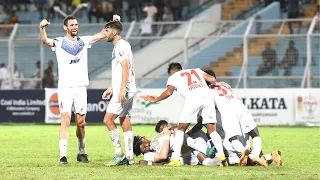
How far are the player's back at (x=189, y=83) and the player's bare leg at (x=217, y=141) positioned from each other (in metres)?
0.59

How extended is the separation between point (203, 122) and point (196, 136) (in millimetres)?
321

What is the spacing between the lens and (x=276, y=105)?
101 feet

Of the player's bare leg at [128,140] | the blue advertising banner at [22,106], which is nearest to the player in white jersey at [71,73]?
the player's bare leg at [128,140]

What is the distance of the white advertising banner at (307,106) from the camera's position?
30.3m

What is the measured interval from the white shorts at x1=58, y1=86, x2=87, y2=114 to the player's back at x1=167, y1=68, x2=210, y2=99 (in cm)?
160

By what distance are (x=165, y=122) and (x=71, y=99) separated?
1.70m

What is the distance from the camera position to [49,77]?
33.7 m

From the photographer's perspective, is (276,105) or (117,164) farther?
(276,105)

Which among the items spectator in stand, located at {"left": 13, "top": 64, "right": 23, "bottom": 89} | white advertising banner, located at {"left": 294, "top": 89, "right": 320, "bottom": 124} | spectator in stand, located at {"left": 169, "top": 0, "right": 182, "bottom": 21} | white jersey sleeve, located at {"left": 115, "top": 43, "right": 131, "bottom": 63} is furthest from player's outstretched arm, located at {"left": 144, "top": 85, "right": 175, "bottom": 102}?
spectator in stand, located at {"left": 169, "top": 0, "right": 182, "bottom": 21}

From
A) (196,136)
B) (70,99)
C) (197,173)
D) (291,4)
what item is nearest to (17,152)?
(70,99)

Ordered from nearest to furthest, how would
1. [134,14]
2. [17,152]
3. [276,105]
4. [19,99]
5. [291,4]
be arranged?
1. [17,152]
2. [276,105]
3. [19,99]
4. [291,4]
5. [134,14]

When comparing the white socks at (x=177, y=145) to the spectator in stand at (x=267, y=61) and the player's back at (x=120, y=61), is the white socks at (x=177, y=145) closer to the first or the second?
the player's back at (x=120, y=61)

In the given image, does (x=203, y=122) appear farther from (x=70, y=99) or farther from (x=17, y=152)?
(x=17, y=152)

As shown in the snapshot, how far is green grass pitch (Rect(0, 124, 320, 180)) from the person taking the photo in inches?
565
